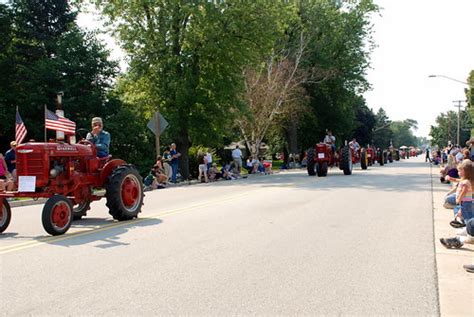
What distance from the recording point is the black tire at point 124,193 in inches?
390

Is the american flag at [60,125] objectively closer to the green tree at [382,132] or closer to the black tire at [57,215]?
the black tire at [57,215]

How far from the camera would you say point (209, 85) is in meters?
28.3

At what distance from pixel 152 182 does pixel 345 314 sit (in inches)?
656

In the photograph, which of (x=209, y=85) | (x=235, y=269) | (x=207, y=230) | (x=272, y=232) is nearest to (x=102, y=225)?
(x=207, y=230)

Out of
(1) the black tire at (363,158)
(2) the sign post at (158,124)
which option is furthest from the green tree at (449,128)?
(2) the sign post at (158,124)

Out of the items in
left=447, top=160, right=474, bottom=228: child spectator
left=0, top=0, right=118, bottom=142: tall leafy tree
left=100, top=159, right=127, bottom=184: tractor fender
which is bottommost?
left=447, top=160, right=474, bottom=228: child spectator

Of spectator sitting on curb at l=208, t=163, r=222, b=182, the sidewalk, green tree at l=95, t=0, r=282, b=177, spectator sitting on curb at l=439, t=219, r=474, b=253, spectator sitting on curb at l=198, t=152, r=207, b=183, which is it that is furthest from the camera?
green tree at l=95, t=0, r=282, b=177

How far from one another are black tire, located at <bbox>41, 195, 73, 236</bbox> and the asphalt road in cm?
21

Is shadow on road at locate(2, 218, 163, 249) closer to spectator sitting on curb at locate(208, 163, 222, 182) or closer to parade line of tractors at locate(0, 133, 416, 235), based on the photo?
parade line of tractors at locate(0, 133, 416, 235)

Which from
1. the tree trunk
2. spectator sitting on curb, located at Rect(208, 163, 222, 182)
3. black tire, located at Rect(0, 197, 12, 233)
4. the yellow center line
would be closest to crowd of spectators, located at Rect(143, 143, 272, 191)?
spectator sitting on curb, located at Rect(208, 163, 222, 182)

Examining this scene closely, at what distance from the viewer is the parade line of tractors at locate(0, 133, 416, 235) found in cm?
859

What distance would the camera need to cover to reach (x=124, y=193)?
10289 millimetres

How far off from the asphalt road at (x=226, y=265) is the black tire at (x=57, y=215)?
214mm

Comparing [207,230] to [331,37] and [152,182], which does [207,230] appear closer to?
[152,182]
